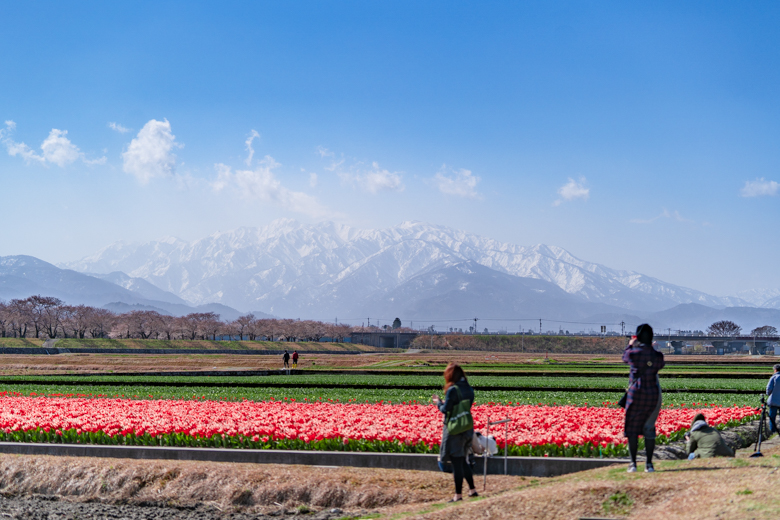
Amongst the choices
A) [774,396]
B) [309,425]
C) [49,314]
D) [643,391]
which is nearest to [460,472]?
[643,391]

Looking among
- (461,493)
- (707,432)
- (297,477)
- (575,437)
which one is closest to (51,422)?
(297,477)

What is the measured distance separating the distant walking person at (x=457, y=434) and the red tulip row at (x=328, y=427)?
3.35 m

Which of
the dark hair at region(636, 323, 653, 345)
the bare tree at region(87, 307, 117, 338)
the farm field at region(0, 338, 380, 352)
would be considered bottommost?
the farm field at region(0, 338, 380, 352)

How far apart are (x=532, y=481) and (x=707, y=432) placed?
445 centimetres

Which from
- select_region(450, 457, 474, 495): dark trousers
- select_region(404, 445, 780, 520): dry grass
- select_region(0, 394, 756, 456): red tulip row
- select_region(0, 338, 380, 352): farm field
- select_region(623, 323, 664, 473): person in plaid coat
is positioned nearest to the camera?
select_region(404, 445, 780, 520): dry grass

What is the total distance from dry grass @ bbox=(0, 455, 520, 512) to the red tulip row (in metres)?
1.42

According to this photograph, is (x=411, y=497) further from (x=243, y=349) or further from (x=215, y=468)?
(x=243, y=349)

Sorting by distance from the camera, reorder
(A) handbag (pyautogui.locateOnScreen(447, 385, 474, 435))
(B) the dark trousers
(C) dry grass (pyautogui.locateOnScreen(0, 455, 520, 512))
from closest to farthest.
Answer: (A) handbag (pyautogui.locateOnScreen(447, 385, 474, 435))
(B) the dark trousers
(C) dry grass (pyautogui.locateOnScreen(0, 455, 520, 512))

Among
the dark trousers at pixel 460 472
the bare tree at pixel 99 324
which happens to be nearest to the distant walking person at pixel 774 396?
the dark trousers at pixel 460 472

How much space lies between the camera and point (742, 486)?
1099 cm

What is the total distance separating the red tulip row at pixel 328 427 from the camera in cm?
1623

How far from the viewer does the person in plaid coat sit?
42.8 ft

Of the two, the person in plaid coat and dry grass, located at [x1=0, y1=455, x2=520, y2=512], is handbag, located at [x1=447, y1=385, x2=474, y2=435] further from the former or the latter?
the person in plaid coat

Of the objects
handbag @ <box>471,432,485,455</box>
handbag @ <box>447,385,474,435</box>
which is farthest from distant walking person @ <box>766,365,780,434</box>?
handbag @ <box>447,385,474,435</box>
